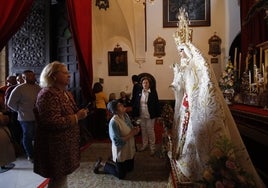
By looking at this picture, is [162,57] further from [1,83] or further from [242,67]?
[1,83]

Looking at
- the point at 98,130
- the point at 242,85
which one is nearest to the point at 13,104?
the point at 98,130

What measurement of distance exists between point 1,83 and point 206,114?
715cm

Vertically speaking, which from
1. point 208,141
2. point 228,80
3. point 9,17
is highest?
point 9,17

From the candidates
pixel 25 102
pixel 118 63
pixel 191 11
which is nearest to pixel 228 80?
pixel 25 102

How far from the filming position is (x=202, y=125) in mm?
2475

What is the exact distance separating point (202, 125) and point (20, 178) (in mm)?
2880

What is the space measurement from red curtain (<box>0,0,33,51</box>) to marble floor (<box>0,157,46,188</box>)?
80.4 inches

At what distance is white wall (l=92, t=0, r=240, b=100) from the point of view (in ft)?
27.3

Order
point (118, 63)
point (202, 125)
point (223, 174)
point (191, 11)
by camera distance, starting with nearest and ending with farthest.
Result: 1. point (223, 174)
2. point (202, 125)
3. point (191, 11)
4. point (118, 63)

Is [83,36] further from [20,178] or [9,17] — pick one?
[20,178]

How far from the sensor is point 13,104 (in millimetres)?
4367

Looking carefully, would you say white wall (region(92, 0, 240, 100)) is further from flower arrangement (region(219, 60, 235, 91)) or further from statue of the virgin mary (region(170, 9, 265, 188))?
statue of the virgin mary (region(170, 9, 265, 188))

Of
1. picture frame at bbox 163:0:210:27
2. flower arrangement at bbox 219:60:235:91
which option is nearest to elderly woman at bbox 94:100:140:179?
flower arrangement at bbox 219:60:235:91

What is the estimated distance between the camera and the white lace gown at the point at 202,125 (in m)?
2.34
